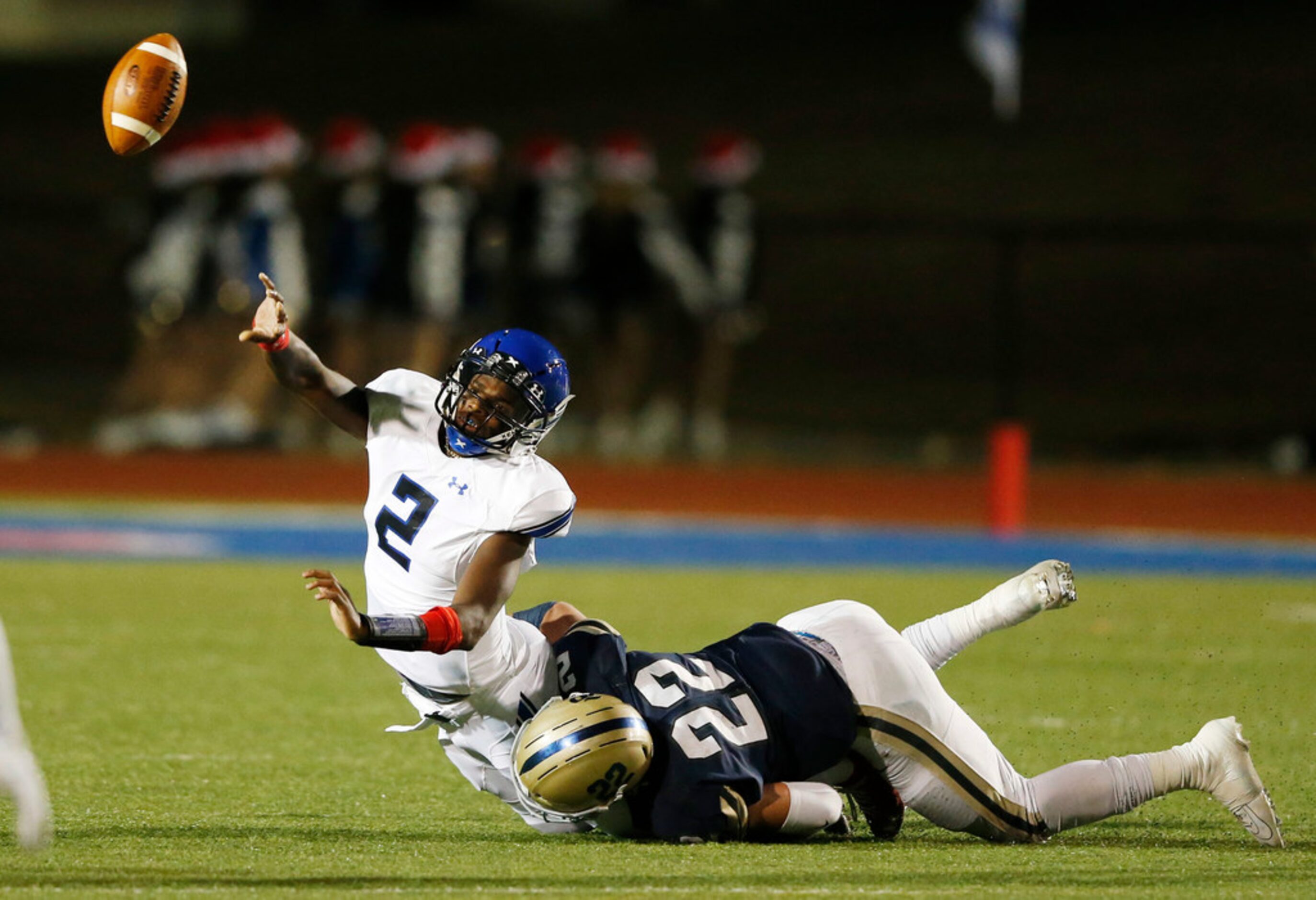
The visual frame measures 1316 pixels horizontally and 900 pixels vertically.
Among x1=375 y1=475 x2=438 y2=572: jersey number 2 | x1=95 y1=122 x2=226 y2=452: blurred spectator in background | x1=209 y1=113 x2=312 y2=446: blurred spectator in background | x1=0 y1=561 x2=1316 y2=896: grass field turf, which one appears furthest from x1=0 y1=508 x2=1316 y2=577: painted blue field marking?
x1=375 y1=475 x2=438 y2=572: jersey number 2

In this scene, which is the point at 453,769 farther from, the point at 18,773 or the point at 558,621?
the point at 18,773

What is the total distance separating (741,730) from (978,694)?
2.50 meters

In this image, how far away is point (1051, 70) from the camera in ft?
88.9

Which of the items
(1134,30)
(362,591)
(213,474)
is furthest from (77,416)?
(1134,30)

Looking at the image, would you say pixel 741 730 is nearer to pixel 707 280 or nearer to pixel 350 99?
pixel 707 280

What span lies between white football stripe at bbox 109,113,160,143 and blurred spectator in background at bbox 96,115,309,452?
911cm

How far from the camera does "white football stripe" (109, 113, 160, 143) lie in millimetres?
5695

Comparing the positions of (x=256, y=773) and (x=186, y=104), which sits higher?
(x=186, y=104)

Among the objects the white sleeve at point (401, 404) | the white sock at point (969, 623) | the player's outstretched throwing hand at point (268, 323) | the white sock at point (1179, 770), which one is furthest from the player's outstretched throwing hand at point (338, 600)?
the white sock at point (1179, 770)

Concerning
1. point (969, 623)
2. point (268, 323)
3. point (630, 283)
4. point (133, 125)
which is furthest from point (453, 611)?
point (630, 283)

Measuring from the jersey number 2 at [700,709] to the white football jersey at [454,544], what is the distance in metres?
0.27

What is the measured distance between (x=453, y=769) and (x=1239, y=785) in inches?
89.9

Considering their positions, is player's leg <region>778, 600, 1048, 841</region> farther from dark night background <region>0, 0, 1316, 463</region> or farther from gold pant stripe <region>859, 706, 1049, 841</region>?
dark night background <region>0, 0, 1316, 463</region>

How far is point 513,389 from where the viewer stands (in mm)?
4746
